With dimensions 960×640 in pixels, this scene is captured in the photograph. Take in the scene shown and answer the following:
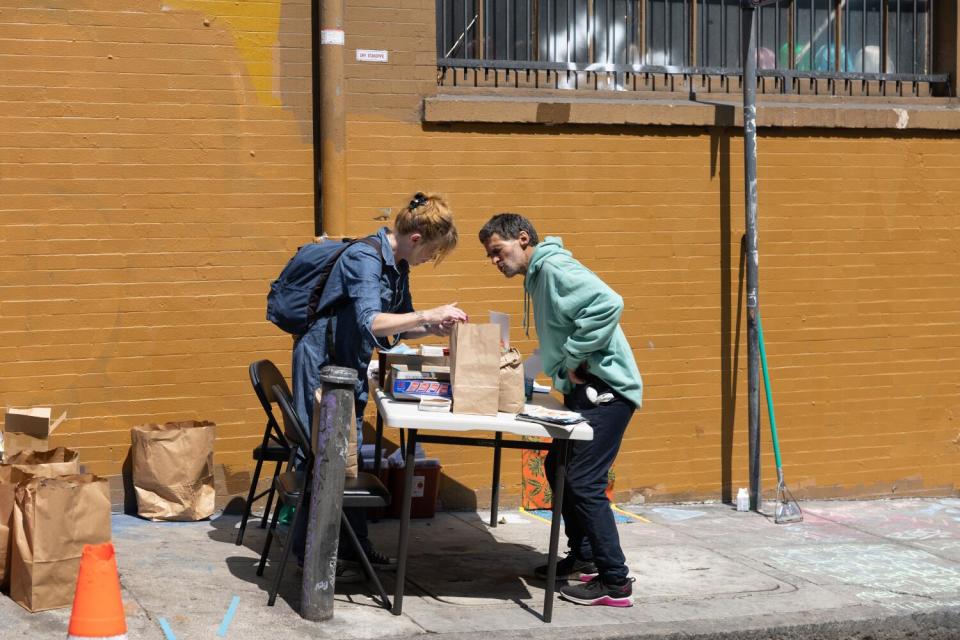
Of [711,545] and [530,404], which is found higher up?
[530,404]

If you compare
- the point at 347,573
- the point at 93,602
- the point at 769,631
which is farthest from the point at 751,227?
the point at 93,602

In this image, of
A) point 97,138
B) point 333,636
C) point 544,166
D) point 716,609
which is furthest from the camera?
point 544,166

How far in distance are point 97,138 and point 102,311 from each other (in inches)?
38.9

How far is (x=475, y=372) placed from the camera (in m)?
5.41

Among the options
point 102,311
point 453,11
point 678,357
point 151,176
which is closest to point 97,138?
point 151,176

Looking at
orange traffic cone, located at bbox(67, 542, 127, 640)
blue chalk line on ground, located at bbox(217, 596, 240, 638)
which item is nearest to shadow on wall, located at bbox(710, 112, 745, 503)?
blue chalk line on ground, located at bbox(217, 596, 240, 638)

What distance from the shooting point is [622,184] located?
8000 millimetres

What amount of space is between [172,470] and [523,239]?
251 centimetres

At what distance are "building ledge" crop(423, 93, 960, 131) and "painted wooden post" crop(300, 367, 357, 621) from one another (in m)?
2.77

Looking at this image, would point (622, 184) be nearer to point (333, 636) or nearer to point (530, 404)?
point (530, 404)

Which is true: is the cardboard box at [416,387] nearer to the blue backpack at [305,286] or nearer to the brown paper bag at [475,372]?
the brown paper bag at [475,372]

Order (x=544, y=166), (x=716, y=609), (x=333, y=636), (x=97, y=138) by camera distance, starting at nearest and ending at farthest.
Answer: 1. (x=333, y=636)
2. (x=716, y=609)
3. (x=97, y=138)
4. (x=544, y=166)

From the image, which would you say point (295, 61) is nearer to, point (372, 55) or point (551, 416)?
point (372, 55)

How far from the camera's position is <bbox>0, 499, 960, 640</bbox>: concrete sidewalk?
532 centimetres
